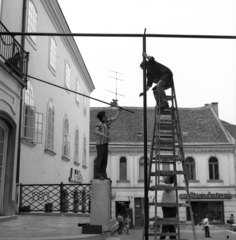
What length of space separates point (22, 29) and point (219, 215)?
2745 centimetres

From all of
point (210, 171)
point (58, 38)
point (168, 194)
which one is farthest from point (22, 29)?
point (210, 171)

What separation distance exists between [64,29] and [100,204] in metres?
14.5

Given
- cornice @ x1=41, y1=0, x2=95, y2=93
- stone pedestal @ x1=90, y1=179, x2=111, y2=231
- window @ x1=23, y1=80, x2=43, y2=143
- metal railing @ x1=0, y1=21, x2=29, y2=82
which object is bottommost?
stone pedestal @ x1=90, y1=179, x2=111, y2=231

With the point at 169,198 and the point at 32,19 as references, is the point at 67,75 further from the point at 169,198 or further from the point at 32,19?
the point at 169,198

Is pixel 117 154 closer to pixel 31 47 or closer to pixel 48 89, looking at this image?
pixel 48 89

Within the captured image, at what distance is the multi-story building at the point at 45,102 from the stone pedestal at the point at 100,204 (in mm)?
2355

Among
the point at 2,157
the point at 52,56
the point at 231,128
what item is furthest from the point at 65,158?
the point at 231,128

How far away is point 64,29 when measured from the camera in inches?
845

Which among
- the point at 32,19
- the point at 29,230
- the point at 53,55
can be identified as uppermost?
the point at 32,19

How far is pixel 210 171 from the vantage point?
36219 millimetres

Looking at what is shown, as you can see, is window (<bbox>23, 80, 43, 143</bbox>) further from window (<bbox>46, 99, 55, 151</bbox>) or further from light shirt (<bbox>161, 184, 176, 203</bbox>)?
light shirt (<bbox>161, 184, 176, 203</bbox>)

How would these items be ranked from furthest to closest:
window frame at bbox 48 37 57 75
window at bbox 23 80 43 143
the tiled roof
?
the tiled roof
window frame at bbox 48 37 57 75
window at bbox 23 80 43 143

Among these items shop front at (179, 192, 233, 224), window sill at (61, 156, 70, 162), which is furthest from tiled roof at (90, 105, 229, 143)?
window sill at (61, 156, 70, 162)

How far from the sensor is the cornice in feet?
61.4
